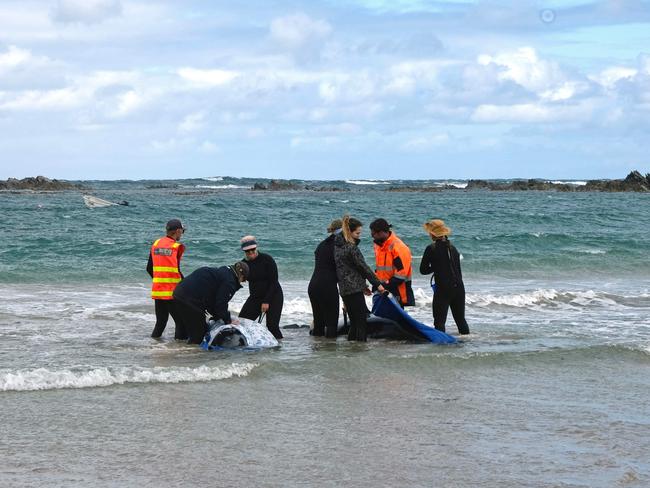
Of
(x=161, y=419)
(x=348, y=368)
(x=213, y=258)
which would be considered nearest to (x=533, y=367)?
(x=348, y=368)

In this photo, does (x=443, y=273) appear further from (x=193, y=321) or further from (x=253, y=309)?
(x=193, y=321)

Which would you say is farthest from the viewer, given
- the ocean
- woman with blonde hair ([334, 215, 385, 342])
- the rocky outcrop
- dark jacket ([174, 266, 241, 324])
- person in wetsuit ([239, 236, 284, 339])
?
the rocky outcrop

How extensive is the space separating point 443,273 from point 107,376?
432cm

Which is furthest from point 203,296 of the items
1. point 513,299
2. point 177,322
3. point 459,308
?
point 513,299

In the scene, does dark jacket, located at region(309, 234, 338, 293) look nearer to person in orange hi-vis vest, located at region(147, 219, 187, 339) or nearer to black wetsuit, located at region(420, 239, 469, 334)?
black wetsuit, located at region(420, 239, 469, 334)

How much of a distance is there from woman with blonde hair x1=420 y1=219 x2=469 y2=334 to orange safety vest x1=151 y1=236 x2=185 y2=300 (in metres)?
2.88

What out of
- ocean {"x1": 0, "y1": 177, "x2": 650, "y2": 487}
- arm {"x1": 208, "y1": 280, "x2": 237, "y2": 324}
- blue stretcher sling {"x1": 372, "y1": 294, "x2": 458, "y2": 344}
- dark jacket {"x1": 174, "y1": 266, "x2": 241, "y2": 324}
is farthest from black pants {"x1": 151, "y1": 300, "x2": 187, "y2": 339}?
blue stretcher sling {"x1": 372, "y1": 294, "x2": 458, "y2": 344}

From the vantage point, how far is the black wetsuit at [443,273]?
10828mm

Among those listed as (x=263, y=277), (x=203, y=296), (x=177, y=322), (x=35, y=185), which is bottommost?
(x=177, y=322)

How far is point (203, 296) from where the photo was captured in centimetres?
1015

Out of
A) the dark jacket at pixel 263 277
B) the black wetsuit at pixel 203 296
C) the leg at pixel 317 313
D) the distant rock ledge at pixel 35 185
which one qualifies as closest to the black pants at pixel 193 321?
the black wetsuit at pixel 203 296

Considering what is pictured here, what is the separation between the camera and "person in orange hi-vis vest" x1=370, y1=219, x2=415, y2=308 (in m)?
10.5

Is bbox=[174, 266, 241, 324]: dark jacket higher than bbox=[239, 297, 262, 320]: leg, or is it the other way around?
bbox=[174, 266, 241, 324]: dark jacket

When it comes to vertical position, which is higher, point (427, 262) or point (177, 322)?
point (427, 262)
